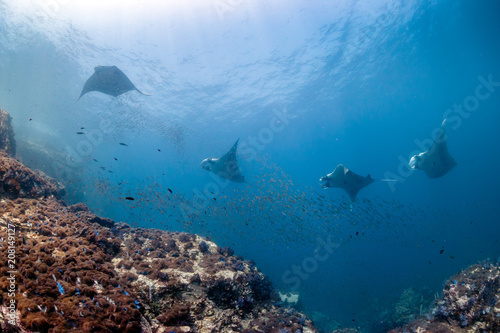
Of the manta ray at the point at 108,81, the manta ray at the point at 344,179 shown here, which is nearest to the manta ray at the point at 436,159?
the manta ray at the point at 344,179

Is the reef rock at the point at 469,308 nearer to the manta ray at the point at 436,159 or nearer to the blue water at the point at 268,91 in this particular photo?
the blue water at the point at 268,91

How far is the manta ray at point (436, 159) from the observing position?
12186mm

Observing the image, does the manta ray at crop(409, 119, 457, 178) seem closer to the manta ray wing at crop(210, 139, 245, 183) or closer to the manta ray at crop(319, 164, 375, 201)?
the manta ray at crop(319, 164, 375, 201)

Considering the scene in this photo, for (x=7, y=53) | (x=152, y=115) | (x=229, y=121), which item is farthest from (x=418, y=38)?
(x=7, y=53)

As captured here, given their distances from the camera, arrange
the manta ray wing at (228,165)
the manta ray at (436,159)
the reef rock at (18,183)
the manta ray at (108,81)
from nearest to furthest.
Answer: the reef rock at (18,183)
the manta ray at (436,159)
the manta ray at (108,81)
the manta ray wing at (228,165)

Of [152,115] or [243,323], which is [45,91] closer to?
[152,115]

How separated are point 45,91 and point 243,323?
4756cm

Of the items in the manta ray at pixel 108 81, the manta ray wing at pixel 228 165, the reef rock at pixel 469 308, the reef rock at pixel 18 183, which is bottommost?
the reef rock at pixel 469 308

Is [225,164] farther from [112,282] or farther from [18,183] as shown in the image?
[112,282]

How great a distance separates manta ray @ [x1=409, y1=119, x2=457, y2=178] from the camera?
1219 cm

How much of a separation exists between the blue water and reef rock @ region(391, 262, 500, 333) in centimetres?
520

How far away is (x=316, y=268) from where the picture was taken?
31391mm

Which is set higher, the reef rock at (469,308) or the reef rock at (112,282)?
the reef rock at (112,282)

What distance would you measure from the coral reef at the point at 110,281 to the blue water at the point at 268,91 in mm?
4026
